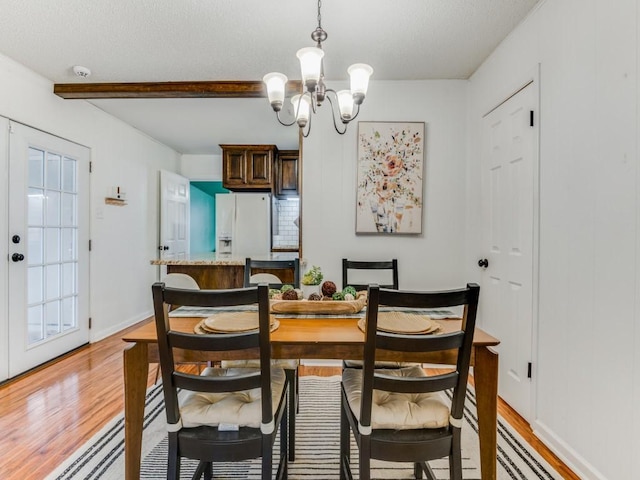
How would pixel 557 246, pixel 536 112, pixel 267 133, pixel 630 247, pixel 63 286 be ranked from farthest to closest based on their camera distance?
pixel 267 133 < pixel 63 286 < pixel 536 112 < pixel 557 246 < pixel 630 247

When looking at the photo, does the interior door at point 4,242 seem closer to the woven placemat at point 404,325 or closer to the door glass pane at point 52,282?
the door glass pane at point 52,282

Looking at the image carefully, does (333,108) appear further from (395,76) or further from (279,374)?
(279,374)

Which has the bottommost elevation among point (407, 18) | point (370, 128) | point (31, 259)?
point (31, 259)

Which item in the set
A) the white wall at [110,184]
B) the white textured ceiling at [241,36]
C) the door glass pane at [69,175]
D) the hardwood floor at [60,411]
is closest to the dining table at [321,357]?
the hardwood floor at [60,411]

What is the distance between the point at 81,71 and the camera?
285 cm

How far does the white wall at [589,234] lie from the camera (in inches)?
55.5

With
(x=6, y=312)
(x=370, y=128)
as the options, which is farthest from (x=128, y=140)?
(x=370, y=128)

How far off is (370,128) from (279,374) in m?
2.20

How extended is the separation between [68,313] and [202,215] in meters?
4.27

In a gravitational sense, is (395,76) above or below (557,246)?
above

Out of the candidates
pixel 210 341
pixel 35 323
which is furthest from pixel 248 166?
pixel 210 341

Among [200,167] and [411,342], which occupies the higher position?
[200,167]

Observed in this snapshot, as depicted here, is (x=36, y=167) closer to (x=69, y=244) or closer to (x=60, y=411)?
(x=69, y=244)

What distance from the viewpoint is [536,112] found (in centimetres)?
206
